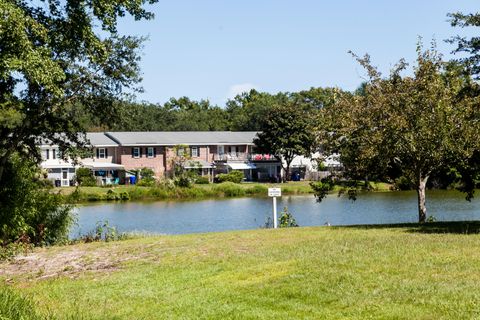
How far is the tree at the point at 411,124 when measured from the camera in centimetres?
2106

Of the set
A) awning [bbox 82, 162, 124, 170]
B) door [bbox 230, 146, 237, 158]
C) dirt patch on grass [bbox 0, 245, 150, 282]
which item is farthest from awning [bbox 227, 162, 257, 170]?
dirt patch on grass [bbox 0, 245, 150, 282]

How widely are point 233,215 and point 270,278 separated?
89.8ft

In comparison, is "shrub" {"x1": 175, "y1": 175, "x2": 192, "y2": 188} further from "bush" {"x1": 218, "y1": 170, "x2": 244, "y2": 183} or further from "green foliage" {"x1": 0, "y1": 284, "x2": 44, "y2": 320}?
"green foliage" {"x1": 0, "y1": 284, "x2": 44, "y2": 320}

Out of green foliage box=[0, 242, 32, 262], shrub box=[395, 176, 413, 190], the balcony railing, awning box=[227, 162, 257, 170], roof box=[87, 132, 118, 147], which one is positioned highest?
roof box=[87, 132, 118, 147]

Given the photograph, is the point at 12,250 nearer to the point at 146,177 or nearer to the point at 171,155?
the point at 146,177

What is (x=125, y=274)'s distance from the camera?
44.2ft

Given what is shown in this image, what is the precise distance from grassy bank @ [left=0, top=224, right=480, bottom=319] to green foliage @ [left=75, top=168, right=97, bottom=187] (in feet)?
153

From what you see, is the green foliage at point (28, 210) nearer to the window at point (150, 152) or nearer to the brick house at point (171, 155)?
the brick house at point (171, 155)

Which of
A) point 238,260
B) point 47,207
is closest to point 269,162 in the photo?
point 47,207

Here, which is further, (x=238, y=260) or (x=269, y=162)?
(x=269, y=162)

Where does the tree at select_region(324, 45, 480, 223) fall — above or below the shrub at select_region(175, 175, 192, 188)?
above

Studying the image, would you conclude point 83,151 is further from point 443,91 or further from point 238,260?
point 443,91

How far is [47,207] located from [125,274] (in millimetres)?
10625

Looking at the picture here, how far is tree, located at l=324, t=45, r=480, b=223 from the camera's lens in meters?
21.1
